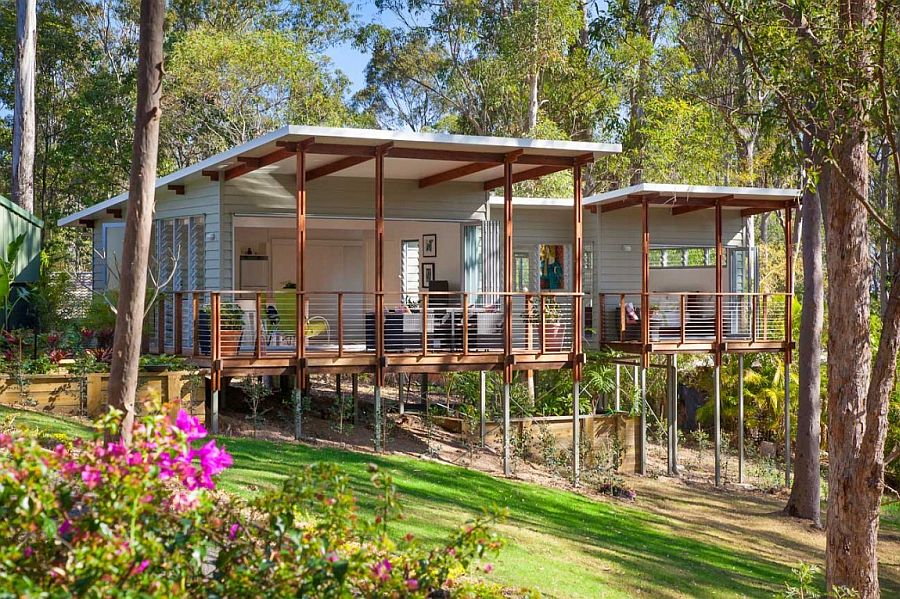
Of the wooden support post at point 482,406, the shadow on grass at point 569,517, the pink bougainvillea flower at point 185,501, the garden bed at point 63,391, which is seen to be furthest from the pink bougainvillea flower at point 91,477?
the wooden support post at point 482,406

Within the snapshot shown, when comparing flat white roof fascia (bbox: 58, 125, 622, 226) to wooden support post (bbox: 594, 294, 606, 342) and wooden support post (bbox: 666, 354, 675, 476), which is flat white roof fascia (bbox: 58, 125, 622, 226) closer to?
wooden support post (bbox: 594, 294, 606, 342)

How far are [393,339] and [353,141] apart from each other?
297 cm

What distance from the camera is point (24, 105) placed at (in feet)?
78.1

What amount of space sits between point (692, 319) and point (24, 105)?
16036 millimetres

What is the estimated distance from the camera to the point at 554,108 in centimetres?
3081

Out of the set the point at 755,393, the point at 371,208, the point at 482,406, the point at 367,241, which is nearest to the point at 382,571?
the point at 482,406

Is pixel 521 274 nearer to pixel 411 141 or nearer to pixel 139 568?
pixel 411 141

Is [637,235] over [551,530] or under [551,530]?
over

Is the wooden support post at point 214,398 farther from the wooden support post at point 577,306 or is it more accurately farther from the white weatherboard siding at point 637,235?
the white weatherboard siding at point 637,235

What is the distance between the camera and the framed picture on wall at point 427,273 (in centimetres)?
1803

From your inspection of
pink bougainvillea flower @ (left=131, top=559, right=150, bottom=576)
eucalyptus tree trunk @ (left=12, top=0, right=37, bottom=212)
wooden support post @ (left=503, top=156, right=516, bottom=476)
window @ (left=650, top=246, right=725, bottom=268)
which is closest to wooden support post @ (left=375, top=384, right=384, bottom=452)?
wooden support post @ (left=503, top=156, right=516, bottom=476)

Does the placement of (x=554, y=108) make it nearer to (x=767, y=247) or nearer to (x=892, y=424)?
(x=767, y=247)

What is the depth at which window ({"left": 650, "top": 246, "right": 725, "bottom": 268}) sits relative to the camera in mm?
21297

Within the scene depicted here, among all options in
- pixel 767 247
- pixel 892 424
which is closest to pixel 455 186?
pixel 892 424
